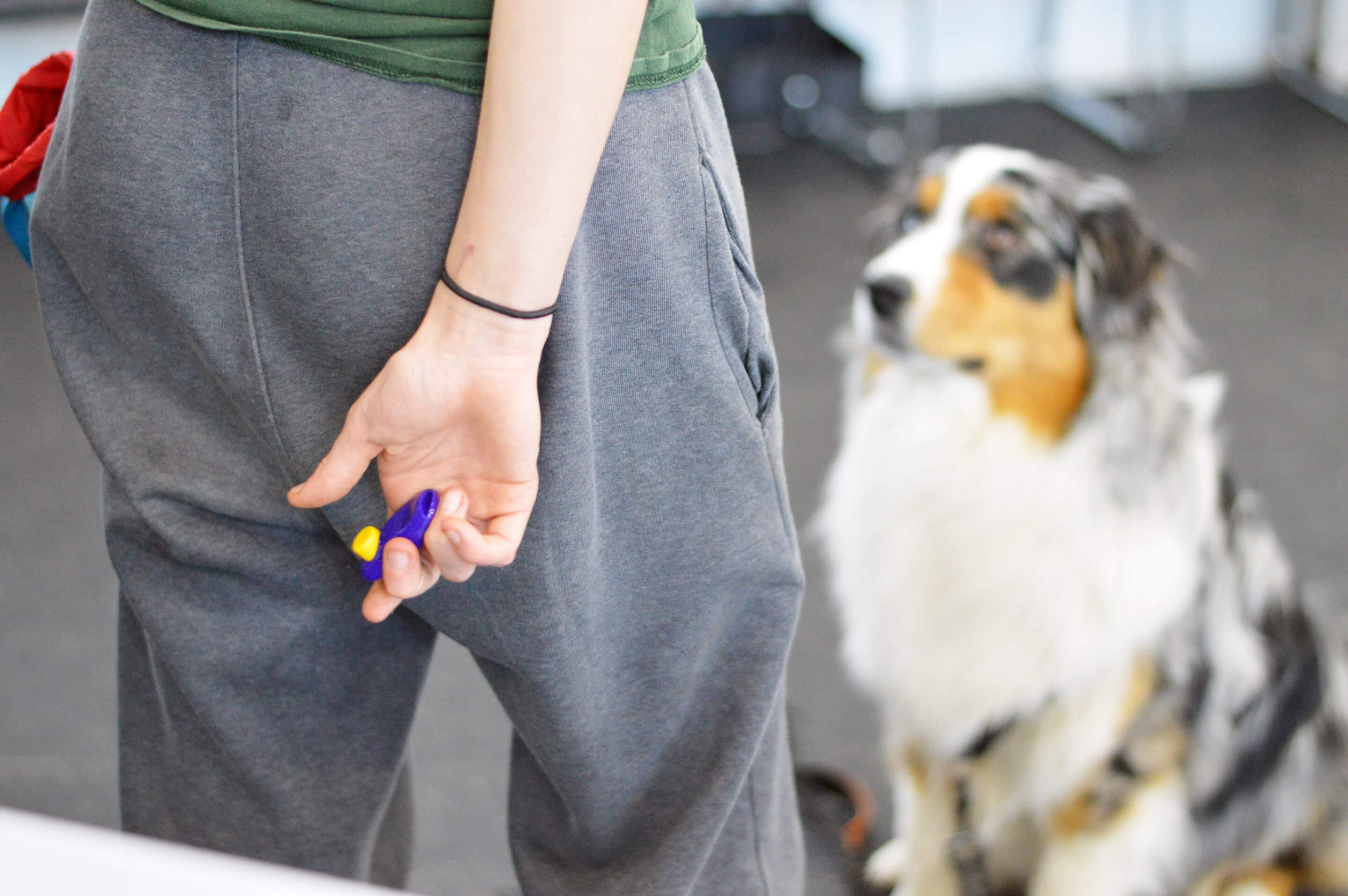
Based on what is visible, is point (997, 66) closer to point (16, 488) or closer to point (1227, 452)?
point (1227, 452)

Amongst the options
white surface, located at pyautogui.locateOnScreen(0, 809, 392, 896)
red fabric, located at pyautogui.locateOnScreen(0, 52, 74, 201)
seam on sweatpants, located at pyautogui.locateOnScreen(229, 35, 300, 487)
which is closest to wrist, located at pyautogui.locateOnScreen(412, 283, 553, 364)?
seam on sweatpants, located at pyautogui.locateOnScreen(229, 35, 300, 487)

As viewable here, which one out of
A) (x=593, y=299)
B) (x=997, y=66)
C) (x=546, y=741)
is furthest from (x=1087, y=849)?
(x=997, y=66)

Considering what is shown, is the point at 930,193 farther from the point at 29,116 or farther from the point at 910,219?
the point at 29,116

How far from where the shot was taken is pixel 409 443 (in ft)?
2.14

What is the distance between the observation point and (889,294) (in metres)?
1.32

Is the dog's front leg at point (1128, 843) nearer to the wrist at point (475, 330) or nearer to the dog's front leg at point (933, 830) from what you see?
the dog's front leg at point (933, 830)

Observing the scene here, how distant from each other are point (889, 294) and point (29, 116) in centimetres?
84

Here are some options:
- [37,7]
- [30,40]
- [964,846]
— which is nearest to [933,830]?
[964,846]

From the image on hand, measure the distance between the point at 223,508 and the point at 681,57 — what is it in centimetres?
38

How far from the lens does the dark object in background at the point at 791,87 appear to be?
3521 millimetres

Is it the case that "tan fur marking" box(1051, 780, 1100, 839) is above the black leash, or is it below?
above

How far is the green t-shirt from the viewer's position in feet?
1.89

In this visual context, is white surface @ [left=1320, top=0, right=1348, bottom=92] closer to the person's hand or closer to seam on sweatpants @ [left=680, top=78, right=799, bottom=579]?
seam on sweatpants @ [left=680, top=78, right=799, bottom=579]

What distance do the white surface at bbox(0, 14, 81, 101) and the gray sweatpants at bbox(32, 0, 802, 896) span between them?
3976 mm
